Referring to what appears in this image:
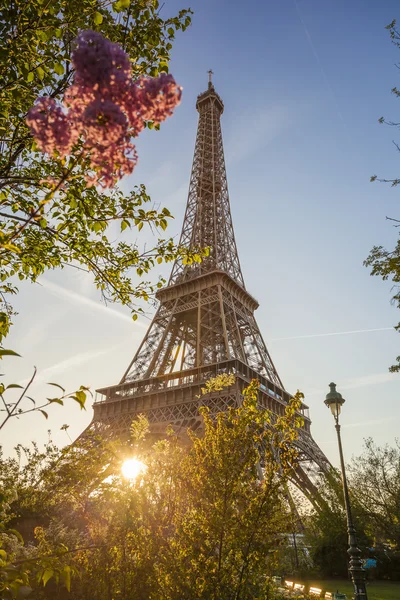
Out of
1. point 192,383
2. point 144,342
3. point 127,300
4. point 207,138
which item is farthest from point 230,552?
point 207,138

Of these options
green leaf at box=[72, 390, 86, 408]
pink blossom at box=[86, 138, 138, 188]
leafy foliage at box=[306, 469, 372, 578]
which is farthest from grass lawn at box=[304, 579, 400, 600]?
pink blossom at box=[86, 138, 138, 188]

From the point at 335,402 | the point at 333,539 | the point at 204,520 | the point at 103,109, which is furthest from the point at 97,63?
the point at 333,539

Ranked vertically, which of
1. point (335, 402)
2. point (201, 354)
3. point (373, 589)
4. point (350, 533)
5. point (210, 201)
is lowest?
point (373, 589)

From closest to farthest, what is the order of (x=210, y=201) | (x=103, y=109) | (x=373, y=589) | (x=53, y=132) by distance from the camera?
1. (x=103, y=109)
2. (x=53, y=132)
3. (x=373, y=589)
4. (x=210, y=201)

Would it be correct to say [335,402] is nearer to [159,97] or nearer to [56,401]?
[56,401]

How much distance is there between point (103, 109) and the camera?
2346 millimetres

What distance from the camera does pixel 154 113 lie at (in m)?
2.62

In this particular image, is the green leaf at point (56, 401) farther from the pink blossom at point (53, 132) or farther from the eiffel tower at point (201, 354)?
the eiffel tower at point (201, 354)

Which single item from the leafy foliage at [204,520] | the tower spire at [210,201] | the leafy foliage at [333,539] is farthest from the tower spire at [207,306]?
the leafy foliage at [204,520]

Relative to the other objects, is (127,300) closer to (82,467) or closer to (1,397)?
(1,397)

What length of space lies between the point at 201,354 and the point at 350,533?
2840cm

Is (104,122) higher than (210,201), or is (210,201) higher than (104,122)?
(210,201)

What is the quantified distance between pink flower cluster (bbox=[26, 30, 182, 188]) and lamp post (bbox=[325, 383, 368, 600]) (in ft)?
41.0

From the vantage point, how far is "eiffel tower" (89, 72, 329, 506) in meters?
34.8
